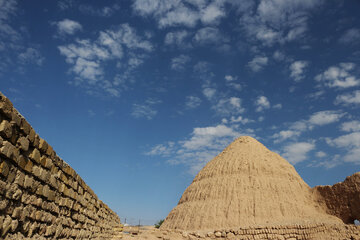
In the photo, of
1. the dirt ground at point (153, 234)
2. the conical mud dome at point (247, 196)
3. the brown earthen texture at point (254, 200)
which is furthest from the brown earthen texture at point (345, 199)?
the dirt ground at point (153, 234)

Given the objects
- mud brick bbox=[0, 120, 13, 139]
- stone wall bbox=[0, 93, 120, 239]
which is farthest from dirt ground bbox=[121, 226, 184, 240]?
mud brick bbox=[0, 120, 13, 139]

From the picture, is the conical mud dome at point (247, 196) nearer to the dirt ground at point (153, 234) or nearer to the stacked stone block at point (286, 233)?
the stacked stone block at point (286, 233)

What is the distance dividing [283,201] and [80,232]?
2527cm

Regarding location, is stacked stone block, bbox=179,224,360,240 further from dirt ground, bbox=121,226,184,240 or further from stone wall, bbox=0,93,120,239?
stone wall, bbox=0,93,120,239

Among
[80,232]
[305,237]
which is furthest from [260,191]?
[80,232]

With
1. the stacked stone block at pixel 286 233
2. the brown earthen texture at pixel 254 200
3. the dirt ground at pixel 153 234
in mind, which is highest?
the brown earthen texture at pixel 254 200

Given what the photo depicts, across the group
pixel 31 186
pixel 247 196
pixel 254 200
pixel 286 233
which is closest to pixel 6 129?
pixel 31 186

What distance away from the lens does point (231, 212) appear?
2670 centimetres

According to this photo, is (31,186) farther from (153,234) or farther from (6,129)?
(153,234)

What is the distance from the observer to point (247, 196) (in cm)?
2805

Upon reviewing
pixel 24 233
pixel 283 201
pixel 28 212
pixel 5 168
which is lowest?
pixel 24 233

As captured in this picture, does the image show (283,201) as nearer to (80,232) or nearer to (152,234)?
(152,234)

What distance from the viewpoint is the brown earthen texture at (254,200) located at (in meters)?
24.4

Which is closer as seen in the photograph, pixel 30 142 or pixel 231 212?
pixel 30 142
